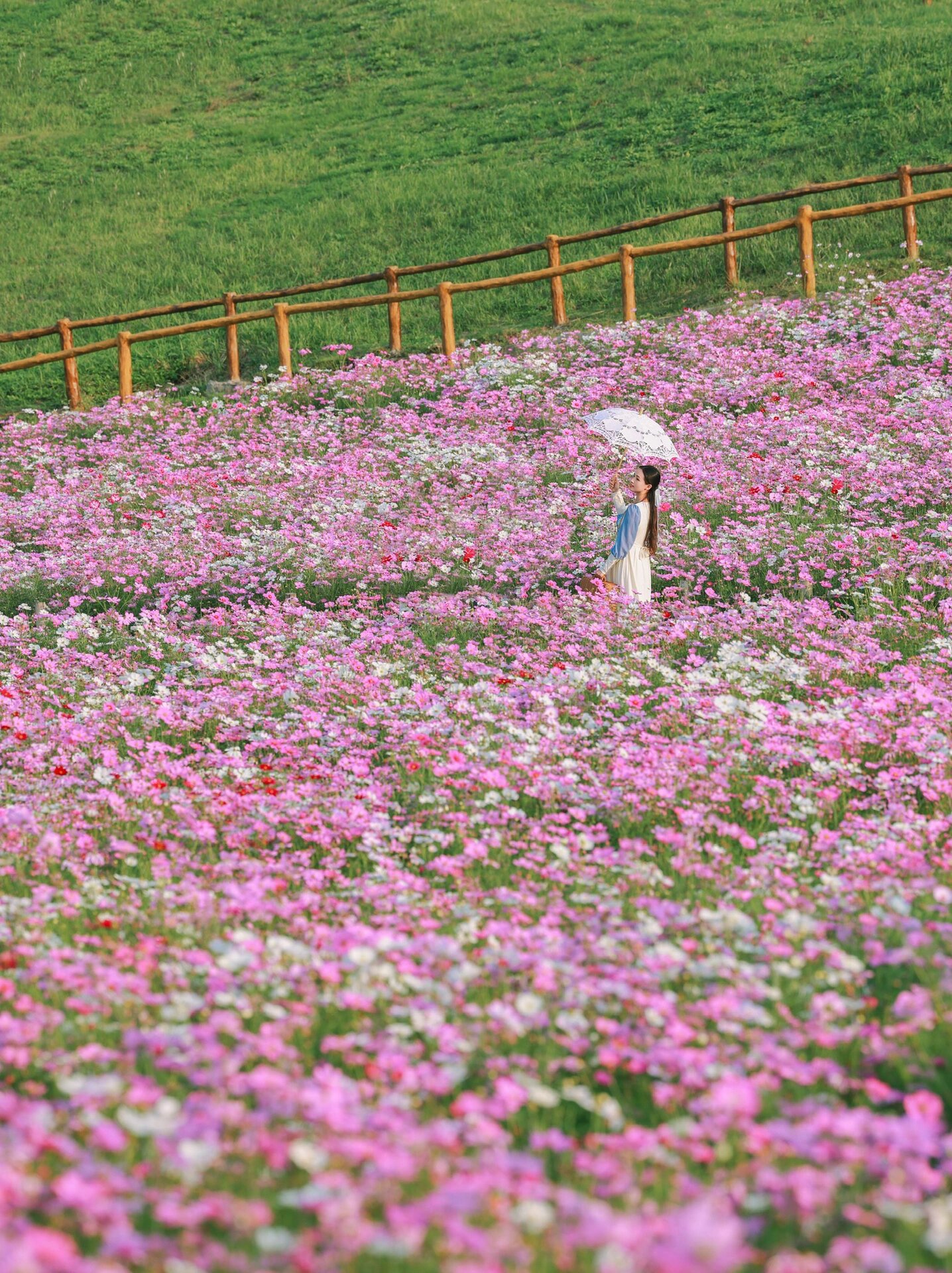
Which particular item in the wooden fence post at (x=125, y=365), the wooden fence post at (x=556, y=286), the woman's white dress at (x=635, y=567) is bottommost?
the woman's white dress at (x=635, y=567)

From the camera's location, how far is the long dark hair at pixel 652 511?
39.1 feet

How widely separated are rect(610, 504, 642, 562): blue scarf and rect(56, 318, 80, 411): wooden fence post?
14.1 meters

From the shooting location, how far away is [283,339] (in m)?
22.4

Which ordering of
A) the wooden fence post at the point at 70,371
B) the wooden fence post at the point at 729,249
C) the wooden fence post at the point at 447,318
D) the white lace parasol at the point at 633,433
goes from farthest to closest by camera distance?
the wooden fence post at the point at 70,371 < the wooden fence post at the point at 729,249 < the wooden fence post at the point at 447,318 < the white lace parasol at the point at 633,433

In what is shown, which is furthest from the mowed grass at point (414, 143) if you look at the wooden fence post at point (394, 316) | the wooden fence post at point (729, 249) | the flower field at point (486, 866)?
the flower field at point (486, 866)

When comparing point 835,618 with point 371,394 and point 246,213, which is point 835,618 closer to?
point 371,394

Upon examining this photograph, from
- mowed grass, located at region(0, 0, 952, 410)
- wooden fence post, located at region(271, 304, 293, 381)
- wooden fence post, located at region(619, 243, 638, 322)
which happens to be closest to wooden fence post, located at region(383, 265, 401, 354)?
mowed grass, located at region(0, 0, 952, 410)

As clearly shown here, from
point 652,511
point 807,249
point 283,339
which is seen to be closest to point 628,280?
point 807,249

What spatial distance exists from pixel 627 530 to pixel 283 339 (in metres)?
12.0

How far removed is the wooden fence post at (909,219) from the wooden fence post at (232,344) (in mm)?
11084

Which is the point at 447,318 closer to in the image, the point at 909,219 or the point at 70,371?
the point at 70,371

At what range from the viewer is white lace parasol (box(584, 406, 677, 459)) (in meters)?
12.8

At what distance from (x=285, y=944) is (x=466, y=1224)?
5.62 feet

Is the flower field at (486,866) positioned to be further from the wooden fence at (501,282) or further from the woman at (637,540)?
the wooden fence at (501,282)
